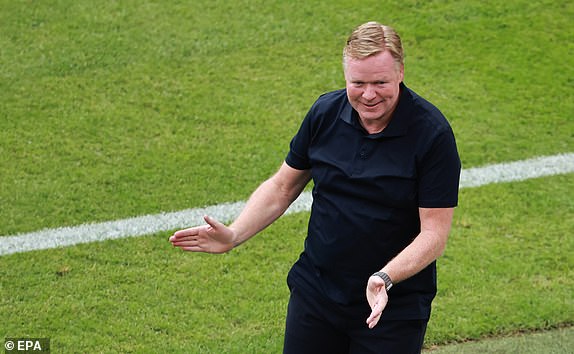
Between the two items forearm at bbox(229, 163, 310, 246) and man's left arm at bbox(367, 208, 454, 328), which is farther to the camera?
forearm at bbox(229, 163, 310, 246)

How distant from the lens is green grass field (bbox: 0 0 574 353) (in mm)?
6008

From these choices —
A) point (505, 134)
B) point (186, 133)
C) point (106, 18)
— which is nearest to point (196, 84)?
point (186, 133)

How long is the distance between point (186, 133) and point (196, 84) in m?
0.69

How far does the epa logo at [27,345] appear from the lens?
566 cm

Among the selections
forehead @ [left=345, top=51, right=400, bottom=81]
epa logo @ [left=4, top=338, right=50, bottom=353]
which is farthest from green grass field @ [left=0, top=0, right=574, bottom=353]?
forehead @ [left=345, top=51, right=400, bottom=81]

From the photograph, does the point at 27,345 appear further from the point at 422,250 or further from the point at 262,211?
the point at 422,250

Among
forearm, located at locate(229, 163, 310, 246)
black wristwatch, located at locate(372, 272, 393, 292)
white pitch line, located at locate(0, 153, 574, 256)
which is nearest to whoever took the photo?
black wristwatch, located at locate(372, 272, 393, 292)

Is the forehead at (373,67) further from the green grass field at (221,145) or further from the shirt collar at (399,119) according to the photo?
the green grass field at (221,145)

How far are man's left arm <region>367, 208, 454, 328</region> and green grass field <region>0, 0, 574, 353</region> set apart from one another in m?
2.15

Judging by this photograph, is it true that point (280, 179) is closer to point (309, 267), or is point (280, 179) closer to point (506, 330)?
point (309, 267)

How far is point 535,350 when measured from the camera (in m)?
5.68

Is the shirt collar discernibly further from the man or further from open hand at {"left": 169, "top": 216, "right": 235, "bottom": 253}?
open hand at {"left": 169, "top": 216, "right": 235, "bottom": 253}

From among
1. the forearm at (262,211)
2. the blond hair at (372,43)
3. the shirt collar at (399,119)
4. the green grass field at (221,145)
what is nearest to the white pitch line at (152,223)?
the green grass field at (221,145)

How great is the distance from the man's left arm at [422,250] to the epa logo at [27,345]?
104 inches
